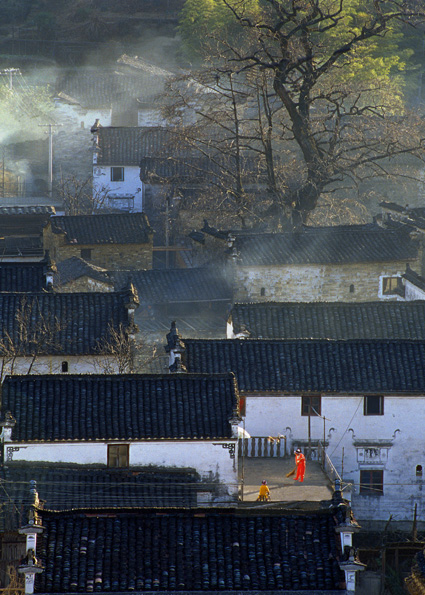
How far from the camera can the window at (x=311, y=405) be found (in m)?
28.4

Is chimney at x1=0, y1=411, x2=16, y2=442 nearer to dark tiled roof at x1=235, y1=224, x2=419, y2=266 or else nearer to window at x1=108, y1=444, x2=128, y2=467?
window at x1=108, y1=444, x2=128, y2=467

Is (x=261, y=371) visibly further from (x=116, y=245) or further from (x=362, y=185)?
(x=362, y=185)

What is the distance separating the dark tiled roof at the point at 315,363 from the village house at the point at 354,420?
3 cm

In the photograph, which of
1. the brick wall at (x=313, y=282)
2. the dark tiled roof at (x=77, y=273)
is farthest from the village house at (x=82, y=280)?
the brick wall at (x=313, y=282)

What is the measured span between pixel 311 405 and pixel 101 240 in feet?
66.8

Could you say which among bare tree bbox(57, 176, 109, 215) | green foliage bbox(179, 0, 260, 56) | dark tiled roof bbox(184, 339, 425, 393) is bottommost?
dark tiled roof bbox(184, 339, 425, 393)

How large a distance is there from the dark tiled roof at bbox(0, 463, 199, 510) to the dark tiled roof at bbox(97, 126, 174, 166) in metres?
34.8

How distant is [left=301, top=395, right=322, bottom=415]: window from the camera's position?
28.4 metres

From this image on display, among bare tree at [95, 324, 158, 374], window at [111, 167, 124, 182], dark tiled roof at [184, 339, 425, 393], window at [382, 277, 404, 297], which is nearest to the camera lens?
dark tiled roof at [184, 339, 425, 393]

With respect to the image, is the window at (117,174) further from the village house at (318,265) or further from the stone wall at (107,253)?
the village house at (318,265)

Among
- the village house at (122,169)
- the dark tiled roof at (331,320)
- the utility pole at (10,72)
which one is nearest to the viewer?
the dark tiled roof at (331,320)

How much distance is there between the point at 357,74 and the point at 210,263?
831 inches

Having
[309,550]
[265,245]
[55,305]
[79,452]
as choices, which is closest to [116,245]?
[265,245]

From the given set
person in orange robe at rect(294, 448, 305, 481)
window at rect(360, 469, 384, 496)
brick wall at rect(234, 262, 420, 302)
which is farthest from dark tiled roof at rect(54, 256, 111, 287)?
person in orange robe at rect(294, 448, 305, 481)
